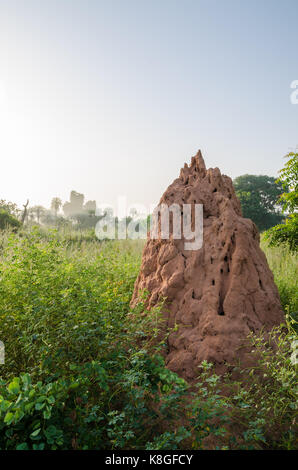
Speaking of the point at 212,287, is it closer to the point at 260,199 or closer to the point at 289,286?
the point at 289,286

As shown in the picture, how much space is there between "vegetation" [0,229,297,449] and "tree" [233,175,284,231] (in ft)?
76.6

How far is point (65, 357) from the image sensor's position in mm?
2744

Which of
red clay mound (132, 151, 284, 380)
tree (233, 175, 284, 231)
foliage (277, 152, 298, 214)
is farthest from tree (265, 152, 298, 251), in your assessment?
tree (233, 175, 284, 231)

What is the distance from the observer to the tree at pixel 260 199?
26828 millimetres

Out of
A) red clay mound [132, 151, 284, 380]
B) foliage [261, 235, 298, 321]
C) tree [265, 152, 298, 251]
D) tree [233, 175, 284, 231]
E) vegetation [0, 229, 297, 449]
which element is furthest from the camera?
tree [233, 175, 284, 231]

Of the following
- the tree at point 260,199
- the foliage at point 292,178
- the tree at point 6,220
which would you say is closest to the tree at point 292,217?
the foliage at point 292,178

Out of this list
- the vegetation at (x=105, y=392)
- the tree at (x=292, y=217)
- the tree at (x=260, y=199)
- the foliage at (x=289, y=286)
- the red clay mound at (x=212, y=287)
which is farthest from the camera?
the tree at (x=260, y=199)

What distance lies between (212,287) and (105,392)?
58.8 inches

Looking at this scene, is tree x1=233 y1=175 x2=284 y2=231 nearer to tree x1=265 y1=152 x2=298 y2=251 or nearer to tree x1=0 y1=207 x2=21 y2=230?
tree x1=0 y1=207 x2=21 y2=230

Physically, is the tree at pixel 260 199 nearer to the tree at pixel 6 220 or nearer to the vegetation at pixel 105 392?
the tree at pixel 6 220

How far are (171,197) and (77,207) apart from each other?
184 feet

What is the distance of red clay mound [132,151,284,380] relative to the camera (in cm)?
321

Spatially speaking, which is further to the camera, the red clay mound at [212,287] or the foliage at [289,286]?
the foliage at [289,286]

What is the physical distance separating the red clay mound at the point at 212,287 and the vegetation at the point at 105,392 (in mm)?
260
